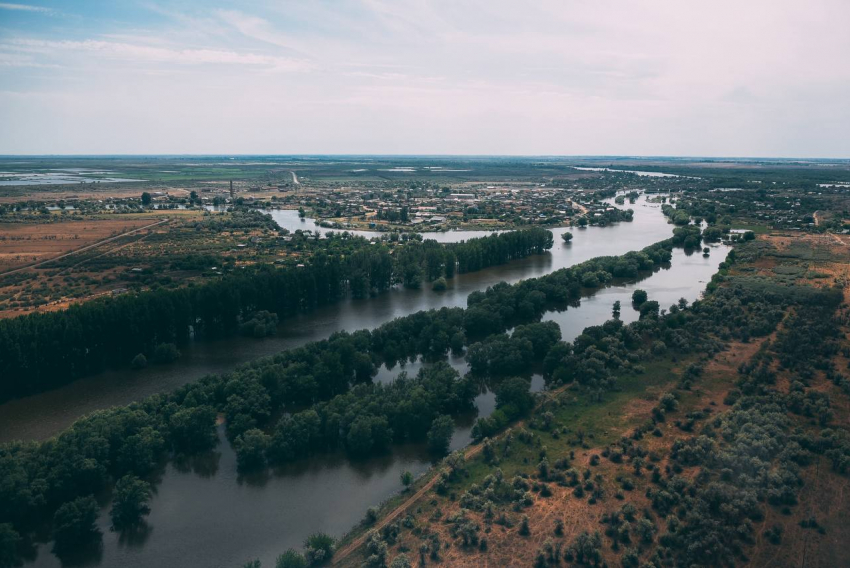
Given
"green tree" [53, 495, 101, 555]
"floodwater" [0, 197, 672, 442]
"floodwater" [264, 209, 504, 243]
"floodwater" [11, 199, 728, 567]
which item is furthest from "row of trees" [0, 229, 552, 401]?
"floodwater" [264, 209, 504, 243]

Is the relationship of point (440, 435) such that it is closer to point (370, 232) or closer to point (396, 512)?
point (396, 512)

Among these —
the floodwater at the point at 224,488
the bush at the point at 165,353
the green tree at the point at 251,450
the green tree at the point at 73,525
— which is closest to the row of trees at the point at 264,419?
the green tree at the point at 251,450

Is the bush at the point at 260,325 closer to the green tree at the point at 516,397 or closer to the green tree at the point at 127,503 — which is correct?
the green tree at the point at 127,503

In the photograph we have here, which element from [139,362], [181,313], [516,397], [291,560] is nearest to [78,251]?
[181,313]

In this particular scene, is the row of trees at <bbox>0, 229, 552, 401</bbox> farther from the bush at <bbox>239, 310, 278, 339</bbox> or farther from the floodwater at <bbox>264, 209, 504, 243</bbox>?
the floodwater at <bbox>264, 209, 504, 243</bbox>

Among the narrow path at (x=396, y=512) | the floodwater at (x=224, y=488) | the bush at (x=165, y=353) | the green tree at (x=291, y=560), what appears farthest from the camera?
the bush at (x=165, y=353)
